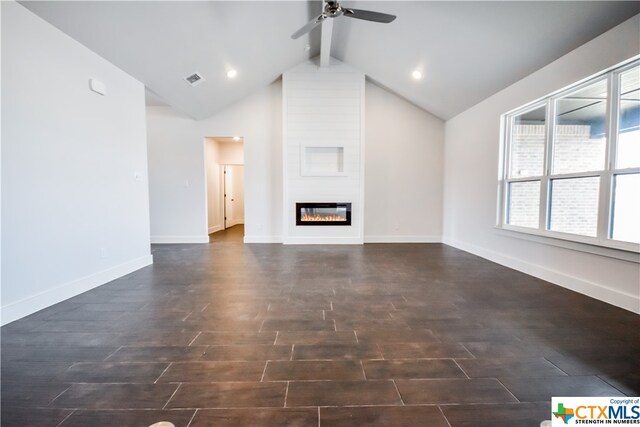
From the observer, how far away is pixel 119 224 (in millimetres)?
3514

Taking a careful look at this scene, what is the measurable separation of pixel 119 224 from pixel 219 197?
4.50 meters

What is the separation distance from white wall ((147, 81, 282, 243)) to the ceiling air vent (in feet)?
4.64

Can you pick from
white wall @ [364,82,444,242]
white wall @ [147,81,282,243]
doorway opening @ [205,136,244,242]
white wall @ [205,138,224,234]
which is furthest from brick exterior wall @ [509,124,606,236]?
white wall @ [205,138,224,234]

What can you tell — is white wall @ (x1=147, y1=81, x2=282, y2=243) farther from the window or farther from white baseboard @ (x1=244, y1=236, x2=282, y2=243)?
the window

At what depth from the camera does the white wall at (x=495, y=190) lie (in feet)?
8.31

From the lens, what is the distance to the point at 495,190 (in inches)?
171

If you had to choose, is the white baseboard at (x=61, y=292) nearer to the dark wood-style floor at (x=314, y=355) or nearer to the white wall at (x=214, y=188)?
the dark wood-style floor at (x=314, y=355)

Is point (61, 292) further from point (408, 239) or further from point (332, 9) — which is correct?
point (408, 239)

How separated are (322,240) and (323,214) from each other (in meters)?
0.56

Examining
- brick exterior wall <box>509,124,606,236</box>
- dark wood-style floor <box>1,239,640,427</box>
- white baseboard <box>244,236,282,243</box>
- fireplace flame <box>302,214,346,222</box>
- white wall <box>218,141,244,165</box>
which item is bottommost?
dark wood-style floor <box>1,239,640,427</box>

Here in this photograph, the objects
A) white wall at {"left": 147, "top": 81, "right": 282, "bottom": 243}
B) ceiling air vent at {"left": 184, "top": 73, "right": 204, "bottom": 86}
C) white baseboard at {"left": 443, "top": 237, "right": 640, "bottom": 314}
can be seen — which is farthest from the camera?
white wall at {"left": 147, "top": 81, "right": 282, "bottom": 243}

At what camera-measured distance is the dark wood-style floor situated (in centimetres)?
130

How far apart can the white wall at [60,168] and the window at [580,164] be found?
208 inches

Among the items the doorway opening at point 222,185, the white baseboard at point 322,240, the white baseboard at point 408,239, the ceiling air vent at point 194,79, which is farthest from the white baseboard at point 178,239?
the white baseboard at point 408,239
